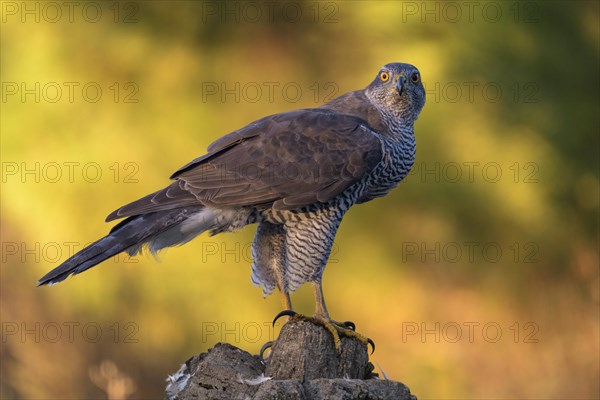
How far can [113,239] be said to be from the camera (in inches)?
192

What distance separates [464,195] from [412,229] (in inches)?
27.4

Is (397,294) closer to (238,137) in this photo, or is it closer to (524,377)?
(524,377)

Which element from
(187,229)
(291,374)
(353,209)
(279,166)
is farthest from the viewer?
(353,209)

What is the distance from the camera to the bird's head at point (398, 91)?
566cm

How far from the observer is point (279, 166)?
5.26m

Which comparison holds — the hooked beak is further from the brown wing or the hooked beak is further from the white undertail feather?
the white undertail feather

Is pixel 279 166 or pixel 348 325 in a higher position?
pixel 279 166

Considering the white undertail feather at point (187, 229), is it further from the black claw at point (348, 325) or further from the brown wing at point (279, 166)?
the black claw at point (348, 325)

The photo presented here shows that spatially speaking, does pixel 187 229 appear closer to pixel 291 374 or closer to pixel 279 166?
pixel 279 166

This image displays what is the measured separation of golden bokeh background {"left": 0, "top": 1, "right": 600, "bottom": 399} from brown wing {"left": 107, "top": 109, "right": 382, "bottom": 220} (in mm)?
3662

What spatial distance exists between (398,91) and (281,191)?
103 centimetres

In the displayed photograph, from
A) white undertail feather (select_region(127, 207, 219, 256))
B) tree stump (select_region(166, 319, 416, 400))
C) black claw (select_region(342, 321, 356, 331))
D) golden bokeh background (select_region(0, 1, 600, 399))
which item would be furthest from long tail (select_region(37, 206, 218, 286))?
golden bokeh background (select_region(0, 1, 600, 399))

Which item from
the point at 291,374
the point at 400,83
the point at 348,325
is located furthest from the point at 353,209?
the point at 291,374

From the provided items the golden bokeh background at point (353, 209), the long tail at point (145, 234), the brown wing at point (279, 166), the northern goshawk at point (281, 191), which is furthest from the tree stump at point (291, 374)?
the golden bokeh background at point (353, 209)
